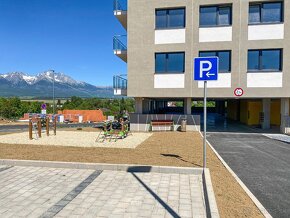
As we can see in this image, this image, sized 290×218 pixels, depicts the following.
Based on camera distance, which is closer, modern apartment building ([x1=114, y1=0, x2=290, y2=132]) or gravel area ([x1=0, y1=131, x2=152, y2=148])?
gravel area ([x1=0, y1=131, x2=152, y2=148])

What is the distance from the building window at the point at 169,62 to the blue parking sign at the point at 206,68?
12.0m

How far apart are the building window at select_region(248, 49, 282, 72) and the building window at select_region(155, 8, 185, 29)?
5.77 metres

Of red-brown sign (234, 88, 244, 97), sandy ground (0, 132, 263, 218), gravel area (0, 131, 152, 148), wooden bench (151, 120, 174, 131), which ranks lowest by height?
gravel area (0, 131, 152, 148)

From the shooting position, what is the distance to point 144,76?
19328mm

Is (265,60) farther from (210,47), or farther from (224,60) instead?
(210,47)

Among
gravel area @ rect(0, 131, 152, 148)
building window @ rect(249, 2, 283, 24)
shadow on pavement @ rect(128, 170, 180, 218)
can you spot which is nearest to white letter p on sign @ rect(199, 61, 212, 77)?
shadow on pavement @ rect(128, 170, 180, 218)

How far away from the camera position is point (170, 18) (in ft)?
63.1

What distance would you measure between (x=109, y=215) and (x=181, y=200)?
1.66 m

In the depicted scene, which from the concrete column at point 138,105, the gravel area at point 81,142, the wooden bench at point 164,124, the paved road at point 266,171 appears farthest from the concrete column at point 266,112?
the gravel area at point 81,142

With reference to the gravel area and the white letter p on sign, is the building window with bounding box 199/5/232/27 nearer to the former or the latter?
the gravel area

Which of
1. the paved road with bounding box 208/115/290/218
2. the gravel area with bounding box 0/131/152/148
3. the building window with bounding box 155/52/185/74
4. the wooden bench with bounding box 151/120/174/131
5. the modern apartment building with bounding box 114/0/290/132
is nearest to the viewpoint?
the paved road with bounding box 208/115/290/218

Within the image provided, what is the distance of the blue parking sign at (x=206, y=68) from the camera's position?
274 inches

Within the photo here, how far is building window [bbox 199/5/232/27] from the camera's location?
18.3 meters

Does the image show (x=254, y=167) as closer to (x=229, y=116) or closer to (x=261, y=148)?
(x=261, y=148)
